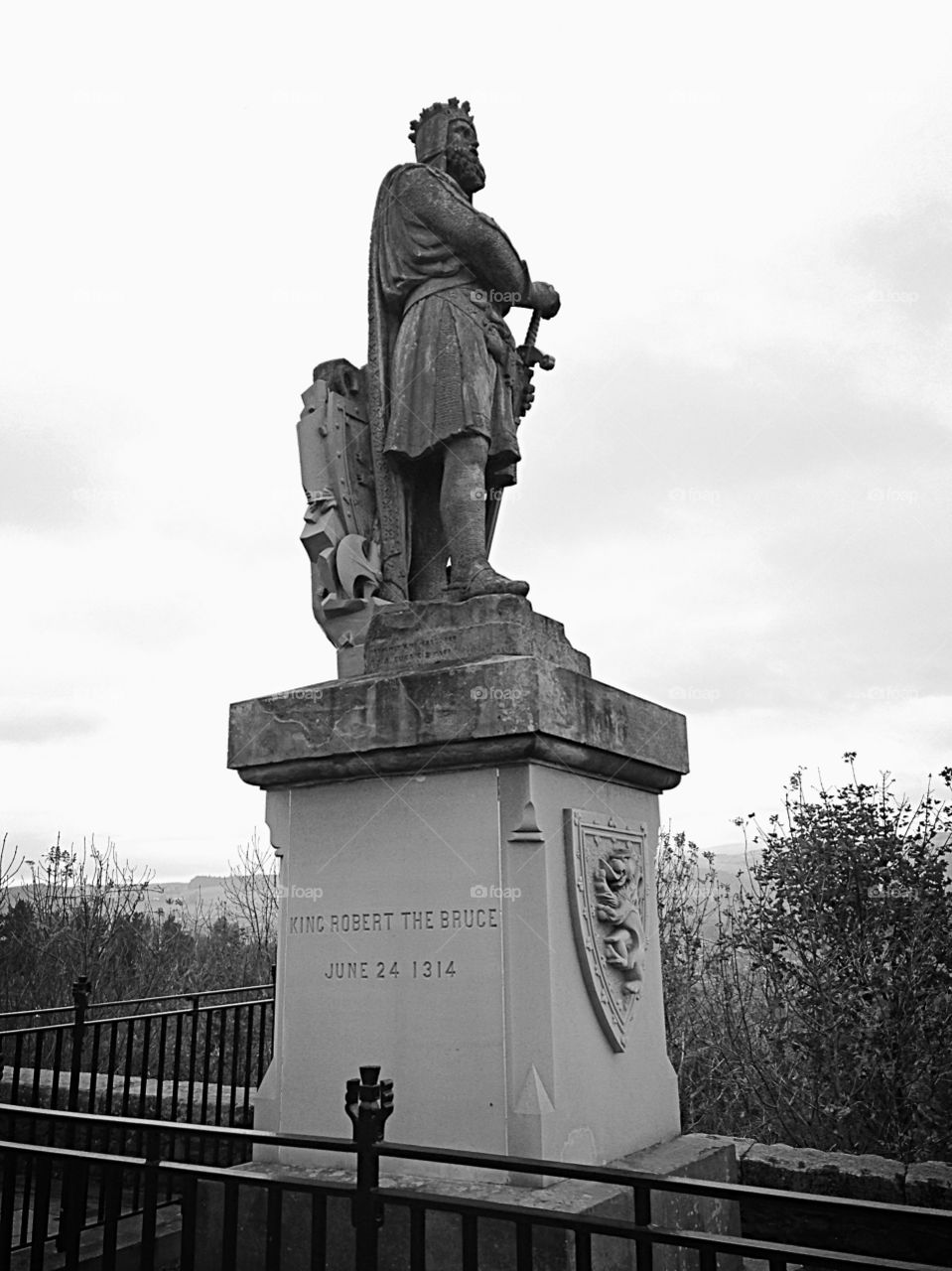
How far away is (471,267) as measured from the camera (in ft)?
16.1

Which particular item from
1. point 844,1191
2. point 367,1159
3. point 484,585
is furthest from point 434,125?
point 844,1191

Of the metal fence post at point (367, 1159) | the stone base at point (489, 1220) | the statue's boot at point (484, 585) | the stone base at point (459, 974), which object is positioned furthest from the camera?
the statue's boot at point (484, 585)

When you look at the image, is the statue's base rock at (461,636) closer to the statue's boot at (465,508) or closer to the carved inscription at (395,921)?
the statue's boot at (465,508)

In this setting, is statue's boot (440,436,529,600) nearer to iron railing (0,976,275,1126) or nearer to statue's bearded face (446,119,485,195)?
statue's bearded face (446,119,485,195)

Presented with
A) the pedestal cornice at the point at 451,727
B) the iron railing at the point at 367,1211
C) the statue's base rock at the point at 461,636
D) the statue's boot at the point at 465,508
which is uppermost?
the statue's boot at the point at 465,508

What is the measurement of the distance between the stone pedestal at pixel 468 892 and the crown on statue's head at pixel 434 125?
92.5 inches

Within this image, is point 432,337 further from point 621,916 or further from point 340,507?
point 621,916

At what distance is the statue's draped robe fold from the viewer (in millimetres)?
4719

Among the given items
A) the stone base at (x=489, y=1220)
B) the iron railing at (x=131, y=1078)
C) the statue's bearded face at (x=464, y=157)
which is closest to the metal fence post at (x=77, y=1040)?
the iron railing at (x=131, y=1078)

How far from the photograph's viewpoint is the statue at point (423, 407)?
469 centimetres

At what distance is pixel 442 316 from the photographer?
481 cm

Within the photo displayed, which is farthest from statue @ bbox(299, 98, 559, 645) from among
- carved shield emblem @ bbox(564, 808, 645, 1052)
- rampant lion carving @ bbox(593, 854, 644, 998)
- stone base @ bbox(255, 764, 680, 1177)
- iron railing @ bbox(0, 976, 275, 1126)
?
iron railing @ bbox(0, 976, 275, 1126)

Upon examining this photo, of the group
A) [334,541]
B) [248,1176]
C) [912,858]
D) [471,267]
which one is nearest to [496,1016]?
[248,1176]

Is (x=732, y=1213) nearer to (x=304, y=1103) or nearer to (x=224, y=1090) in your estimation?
(x=304, y=1103)
